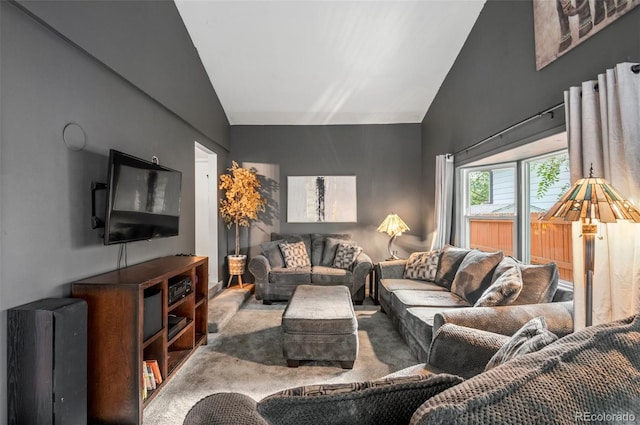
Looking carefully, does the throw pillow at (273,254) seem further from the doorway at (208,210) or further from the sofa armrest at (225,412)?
the sofa armrest at (225,412)

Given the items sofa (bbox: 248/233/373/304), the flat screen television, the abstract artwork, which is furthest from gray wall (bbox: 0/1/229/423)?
the abstract artwork

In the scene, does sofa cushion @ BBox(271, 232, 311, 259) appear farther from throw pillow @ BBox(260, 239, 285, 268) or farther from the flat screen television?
the flat screen television

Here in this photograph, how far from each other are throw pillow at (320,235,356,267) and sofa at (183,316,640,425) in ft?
13.1

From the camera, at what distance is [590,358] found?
587 millimetres

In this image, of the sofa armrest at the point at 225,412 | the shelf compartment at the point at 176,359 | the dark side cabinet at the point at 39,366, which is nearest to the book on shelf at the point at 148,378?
the shelf compartment at the point at 176,359

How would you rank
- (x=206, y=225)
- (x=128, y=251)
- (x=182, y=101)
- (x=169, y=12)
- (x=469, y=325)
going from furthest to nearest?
(x=206, y=225), (x=182, y=101), (x=169, y=12), (x=128, y=251), (x=469, y=325)

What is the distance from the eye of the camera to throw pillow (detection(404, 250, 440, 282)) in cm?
360

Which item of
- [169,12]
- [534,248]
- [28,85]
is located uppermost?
[169,12]

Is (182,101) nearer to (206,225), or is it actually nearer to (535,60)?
(206,225)

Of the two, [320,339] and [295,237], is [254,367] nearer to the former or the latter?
[320,339]

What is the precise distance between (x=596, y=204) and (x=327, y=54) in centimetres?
336

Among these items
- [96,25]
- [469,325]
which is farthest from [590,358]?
[96,25]

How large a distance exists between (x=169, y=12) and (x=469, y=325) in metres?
3.92

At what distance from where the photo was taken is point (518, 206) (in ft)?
10.7
